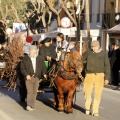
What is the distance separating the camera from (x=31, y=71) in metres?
14.6

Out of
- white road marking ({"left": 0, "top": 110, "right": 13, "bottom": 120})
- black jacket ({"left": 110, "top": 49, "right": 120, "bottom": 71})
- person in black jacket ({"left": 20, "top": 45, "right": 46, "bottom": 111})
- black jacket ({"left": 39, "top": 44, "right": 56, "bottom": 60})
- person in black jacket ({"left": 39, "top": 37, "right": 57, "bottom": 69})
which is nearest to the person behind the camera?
white road marking ({"left": 0, "top": 110, "right": 13, "bottom": 120})

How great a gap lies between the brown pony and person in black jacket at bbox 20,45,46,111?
59cm

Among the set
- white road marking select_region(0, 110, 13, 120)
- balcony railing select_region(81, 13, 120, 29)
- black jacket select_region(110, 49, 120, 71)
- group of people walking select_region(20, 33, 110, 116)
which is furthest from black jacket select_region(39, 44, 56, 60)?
balcony railing select_region(81, 13, 120, 29)

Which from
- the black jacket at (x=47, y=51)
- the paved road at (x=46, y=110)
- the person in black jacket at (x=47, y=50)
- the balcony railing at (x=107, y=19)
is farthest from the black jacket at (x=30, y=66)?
the balcony railing at (x=107, y=19)

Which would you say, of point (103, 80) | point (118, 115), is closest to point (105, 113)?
point (118, 115)

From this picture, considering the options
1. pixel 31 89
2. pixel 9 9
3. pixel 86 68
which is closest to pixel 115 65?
pixel 31 89

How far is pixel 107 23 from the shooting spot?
1754 inches

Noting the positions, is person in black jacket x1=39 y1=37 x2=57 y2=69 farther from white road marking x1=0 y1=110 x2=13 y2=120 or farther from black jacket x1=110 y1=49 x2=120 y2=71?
black jacket x1=110 y1=49 x2=120 y2=71

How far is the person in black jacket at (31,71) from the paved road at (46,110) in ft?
1.37

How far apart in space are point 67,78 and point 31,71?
1077 mm

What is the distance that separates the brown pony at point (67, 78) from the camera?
13.7 meters

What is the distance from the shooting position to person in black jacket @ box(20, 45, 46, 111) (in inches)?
574

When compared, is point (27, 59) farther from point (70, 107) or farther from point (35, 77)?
point (70, 107)

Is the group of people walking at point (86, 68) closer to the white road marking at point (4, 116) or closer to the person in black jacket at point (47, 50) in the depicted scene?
the person in black jacket at point (47, 50)
